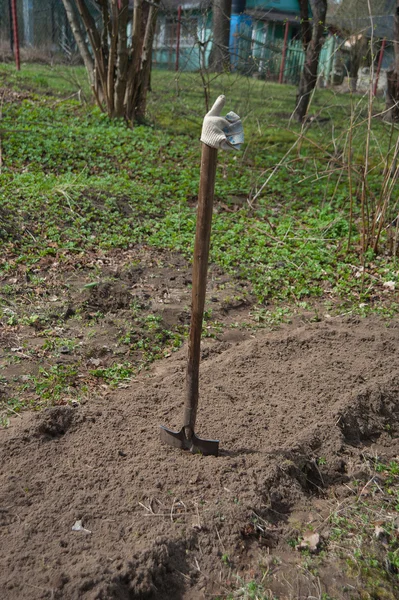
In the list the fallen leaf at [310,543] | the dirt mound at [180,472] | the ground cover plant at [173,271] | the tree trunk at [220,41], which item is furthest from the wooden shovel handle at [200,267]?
the tree trunk at [220,41]

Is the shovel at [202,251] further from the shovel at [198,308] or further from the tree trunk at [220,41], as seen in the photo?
the tree trunk at [220,41]

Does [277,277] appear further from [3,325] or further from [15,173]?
[15,173]

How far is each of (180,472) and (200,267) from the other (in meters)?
1.02

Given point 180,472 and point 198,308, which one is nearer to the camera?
point 198,308

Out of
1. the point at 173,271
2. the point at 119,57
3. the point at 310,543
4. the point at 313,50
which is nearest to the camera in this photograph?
the point at 310,543

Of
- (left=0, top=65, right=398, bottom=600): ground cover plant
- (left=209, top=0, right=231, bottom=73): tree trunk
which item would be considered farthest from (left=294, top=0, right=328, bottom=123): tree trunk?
(left=0, top=65, right=398, bottom=600): ground cover plant

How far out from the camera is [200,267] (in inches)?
105

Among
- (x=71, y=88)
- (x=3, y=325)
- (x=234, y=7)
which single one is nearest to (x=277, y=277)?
(x=3, y=325)

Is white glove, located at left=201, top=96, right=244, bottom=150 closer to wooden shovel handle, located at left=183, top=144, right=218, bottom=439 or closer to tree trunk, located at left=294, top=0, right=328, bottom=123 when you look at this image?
wooden shovel handle, located at left=183, top=144, right=218, bottom=439

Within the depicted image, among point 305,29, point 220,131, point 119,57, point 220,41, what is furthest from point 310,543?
point 305,29

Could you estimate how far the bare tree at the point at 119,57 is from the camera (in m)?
9.14

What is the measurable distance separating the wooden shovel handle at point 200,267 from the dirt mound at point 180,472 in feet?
0.94

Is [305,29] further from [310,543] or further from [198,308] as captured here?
[310,543]

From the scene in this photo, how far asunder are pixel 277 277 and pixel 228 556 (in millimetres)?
3191
